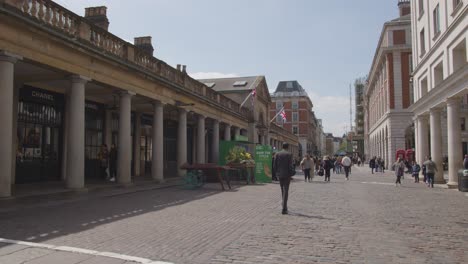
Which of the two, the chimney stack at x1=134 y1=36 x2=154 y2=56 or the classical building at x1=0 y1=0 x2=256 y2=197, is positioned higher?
the chimney stack at x1=134 y1=36 x2=154 y2=56

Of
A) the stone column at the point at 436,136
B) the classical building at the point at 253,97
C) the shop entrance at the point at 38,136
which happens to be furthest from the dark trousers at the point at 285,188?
the classical building at the point at 253,97

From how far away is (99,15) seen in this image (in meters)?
Result: 18.9

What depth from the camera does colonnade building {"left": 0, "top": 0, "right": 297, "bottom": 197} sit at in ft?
37.4

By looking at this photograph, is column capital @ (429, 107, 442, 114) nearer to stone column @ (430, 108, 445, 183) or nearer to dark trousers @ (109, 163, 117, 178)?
stone column @ (430, 108, 445, 183)

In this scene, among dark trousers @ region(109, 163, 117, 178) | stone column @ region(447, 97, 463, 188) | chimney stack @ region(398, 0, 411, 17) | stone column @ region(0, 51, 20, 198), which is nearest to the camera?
stone column @ region(0, 51, 20, 198)

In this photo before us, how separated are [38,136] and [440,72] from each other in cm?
2185

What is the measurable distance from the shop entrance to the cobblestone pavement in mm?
6112

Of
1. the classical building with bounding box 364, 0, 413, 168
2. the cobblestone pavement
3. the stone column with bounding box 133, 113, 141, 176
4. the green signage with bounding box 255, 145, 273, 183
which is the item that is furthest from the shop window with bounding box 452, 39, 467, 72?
the classical building with bounding box 364, 0, 413, 168

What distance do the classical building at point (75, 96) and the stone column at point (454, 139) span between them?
13.4 metres

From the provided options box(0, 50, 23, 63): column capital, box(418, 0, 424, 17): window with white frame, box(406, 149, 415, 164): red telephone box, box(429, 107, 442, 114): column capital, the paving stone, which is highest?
box(418, 0, 424, 17): window with white frame

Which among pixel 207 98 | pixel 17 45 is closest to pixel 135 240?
pixel 17 45

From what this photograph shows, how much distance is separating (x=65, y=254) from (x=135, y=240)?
4.31ft

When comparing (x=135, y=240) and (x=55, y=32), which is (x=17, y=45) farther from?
(x=135, y=240)

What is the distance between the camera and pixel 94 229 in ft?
25.7
